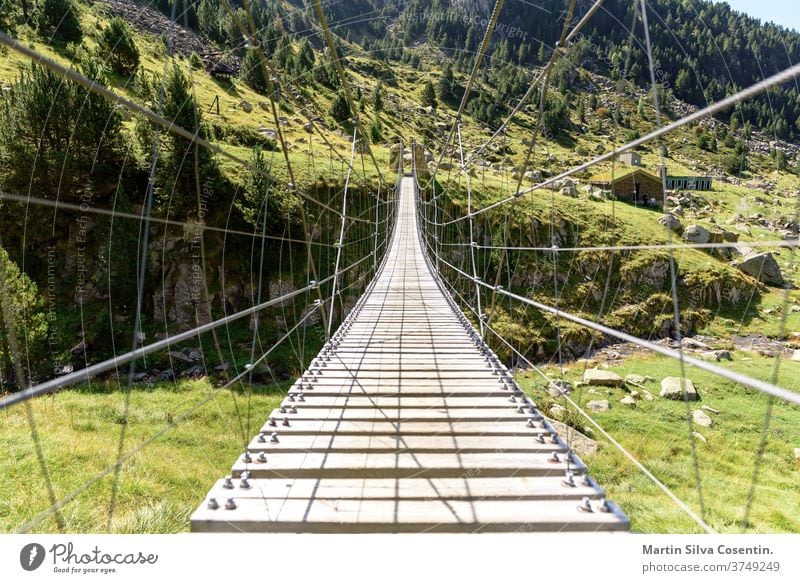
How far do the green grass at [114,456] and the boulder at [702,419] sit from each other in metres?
7.52

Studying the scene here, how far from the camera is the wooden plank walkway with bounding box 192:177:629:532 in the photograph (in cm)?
132

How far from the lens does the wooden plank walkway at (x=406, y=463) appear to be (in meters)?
1.32

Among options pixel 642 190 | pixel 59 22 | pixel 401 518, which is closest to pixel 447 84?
pixel 642 190

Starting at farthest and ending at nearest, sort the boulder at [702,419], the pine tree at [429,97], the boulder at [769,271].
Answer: the pine tree at [429,97], the boulder at [702,419], the boulder at [769,271]

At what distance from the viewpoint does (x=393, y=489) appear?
4.79ft

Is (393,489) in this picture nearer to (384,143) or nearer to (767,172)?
(767,172)

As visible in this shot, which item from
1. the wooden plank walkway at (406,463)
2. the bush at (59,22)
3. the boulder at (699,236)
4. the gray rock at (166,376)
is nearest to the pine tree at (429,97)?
the boulder at (699,236)

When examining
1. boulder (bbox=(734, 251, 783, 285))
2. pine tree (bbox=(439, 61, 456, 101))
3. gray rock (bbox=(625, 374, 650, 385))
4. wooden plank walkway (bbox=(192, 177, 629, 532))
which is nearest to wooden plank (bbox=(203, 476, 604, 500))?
wooden plank walkway (bbox=(192, 177, 629, 532))

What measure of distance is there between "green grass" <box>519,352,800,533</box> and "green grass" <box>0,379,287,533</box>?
13.9ft

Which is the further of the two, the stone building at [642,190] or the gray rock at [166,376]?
the stone building at [642,190]

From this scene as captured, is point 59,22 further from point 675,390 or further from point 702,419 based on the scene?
point 675,390

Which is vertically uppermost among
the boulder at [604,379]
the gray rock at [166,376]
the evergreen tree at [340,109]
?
the evergreen tree at [340,109]

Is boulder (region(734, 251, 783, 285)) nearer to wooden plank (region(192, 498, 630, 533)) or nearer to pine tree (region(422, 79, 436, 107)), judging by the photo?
wooden plank (region(192, 498, 630, 533))

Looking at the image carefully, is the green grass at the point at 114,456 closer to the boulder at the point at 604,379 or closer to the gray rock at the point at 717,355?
the boulder at the point at 604,379
